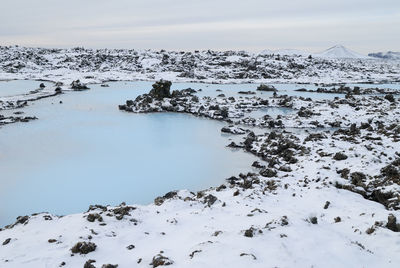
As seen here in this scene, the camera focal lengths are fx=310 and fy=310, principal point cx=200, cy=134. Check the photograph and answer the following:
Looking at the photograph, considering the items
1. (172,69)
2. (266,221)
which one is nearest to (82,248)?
(266,221)

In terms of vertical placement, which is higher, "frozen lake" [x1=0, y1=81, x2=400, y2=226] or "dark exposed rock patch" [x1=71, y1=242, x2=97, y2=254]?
"dark exposed rock patch" [x1=71, y1=242, x2=97, y2=254]

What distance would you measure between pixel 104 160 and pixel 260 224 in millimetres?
10452

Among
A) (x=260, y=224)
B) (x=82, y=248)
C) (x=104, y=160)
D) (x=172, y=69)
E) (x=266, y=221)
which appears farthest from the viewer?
(x=172, y=69)

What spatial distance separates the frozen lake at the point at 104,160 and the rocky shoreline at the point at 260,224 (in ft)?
6.81

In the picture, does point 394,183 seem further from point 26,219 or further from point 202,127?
point 202,127

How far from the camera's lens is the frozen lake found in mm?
12180

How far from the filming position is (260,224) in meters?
8.01

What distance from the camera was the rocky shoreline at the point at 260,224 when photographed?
6461mm

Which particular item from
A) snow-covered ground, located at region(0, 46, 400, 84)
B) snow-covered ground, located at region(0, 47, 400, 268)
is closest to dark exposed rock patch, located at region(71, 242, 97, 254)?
snow-covered ground, located at region(0, 47, 400, 268)

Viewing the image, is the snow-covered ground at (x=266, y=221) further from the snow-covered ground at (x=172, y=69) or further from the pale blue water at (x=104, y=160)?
the snow-covered ground at (x=172, y=69)

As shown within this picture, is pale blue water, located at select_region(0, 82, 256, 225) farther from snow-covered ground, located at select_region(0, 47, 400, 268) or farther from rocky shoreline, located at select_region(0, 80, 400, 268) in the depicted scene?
rocky shoreline, located at select_region(0, 80, 400, 268)

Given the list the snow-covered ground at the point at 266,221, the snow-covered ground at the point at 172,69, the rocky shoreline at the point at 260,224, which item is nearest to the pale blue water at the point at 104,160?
the snow-covered ground at the point at 266,221

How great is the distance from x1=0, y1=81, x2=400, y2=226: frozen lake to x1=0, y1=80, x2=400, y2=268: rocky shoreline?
2.08 meters

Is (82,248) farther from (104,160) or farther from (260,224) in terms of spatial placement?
(104,160)
